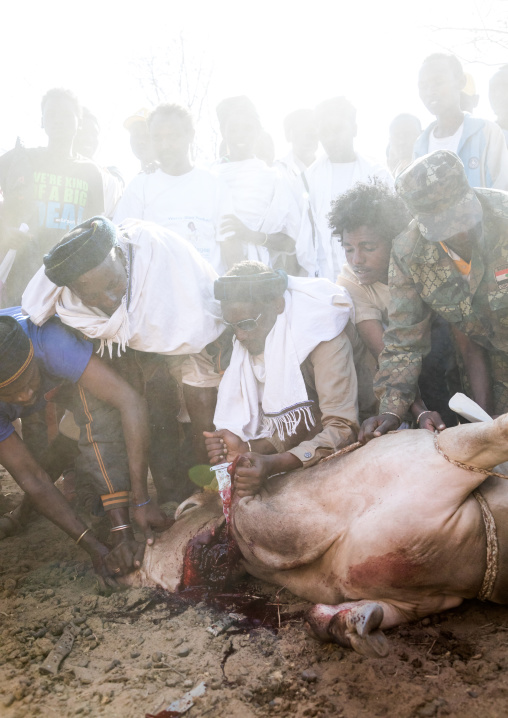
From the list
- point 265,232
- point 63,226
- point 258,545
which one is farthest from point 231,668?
point 63,226

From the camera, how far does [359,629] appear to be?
1957 mm

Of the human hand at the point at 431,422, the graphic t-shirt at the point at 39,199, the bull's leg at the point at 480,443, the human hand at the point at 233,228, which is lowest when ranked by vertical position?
the human hand at the point at 431,422

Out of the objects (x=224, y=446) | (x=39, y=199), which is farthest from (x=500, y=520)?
(x=39, y=199)

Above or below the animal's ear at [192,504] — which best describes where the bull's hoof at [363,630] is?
above

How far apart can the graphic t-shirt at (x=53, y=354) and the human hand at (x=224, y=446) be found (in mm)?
763

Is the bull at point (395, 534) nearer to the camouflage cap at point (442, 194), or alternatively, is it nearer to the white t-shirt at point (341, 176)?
the camouflage cap at point (442, 194)

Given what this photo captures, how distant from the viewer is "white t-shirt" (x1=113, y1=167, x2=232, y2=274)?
14.1 ft

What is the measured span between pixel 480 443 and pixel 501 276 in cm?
103

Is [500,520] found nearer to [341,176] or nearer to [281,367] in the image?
[281,367]

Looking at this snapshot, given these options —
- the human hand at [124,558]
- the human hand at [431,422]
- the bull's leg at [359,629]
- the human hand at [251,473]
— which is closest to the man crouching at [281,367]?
the human hand at [251,473]

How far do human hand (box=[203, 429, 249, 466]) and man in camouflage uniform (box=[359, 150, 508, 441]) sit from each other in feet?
2.50

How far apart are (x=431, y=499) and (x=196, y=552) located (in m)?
1.30

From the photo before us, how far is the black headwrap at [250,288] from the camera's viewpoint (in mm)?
3006

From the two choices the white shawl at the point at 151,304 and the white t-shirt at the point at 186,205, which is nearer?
the white shawl at the point at 151,304
